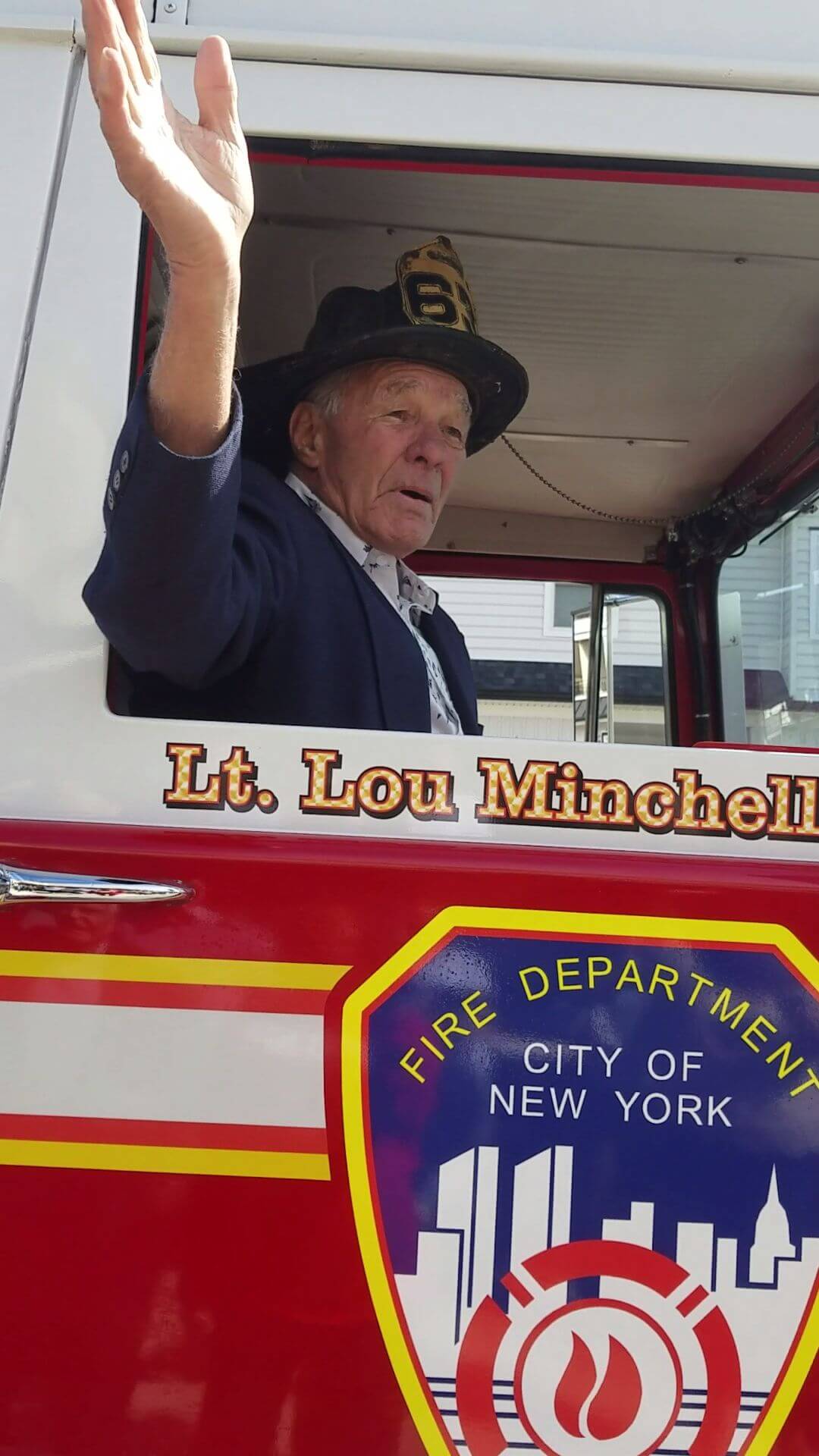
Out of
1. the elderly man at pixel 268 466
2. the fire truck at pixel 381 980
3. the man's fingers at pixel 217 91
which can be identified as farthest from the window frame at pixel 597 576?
the man's fingers at pixel 217 91

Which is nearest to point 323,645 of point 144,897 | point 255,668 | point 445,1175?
point 255,668

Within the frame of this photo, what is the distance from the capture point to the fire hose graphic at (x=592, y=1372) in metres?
1.15

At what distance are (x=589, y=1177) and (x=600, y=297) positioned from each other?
1.44 metres

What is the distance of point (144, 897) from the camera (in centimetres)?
116

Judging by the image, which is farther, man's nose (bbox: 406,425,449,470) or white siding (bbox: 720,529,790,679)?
white siding (bbox: 720,529,790,679)

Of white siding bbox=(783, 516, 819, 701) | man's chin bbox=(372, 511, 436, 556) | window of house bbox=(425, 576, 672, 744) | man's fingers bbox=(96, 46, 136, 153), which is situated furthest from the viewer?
window of house bbox=(425, 576, 672, 744)

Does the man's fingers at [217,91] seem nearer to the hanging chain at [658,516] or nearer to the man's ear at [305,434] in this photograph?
the man's ear at [305,434]

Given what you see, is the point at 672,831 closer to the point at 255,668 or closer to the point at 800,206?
the point at 255,668

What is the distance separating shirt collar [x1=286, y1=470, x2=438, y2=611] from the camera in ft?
5.75

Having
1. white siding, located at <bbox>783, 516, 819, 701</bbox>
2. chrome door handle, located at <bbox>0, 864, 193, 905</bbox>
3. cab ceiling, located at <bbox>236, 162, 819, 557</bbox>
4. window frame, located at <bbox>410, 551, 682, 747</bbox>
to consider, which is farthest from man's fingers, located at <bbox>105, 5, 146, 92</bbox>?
window frame, located at <bbox>410, 551, 682, 747</bbox>

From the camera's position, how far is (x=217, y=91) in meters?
1.12

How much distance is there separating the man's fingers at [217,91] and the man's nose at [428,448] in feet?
2.59

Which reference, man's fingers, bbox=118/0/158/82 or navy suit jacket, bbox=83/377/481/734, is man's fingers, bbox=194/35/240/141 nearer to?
man's fingers, bbox=118/0/158/82

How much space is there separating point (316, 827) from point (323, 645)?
1.02 ft
